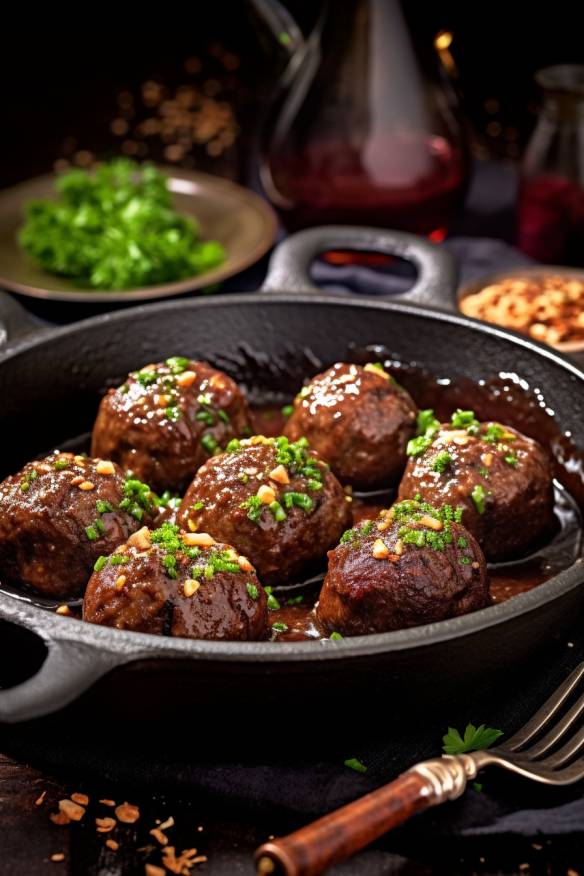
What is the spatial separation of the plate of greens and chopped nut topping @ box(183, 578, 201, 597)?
222 cm

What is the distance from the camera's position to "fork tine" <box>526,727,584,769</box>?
265 cm

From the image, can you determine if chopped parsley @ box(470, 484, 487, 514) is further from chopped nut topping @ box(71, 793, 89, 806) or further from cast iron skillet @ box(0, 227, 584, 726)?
chopped nut topping @ box(71, 793, 89, 806)

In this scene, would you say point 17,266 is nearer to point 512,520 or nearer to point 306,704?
point 512,520

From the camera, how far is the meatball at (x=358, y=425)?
351cm

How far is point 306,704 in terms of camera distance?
8.21ft

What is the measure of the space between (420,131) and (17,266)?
179 cm

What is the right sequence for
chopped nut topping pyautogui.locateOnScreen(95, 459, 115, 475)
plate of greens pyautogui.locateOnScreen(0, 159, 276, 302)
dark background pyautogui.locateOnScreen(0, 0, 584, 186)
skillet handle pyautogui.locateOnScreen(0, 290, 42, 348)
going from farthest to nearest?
dark background pyautogui.locateOnScreen(0, 0, 584, 186), plate of greens pyautogui.locateOnScreen(0, 159, 276, 302), skillet handle pyautogui.locateOnScreen(0, 290, 42, 348), chopped nut topping pyautogui.locateOnScreen(95, 459, 115, 475)

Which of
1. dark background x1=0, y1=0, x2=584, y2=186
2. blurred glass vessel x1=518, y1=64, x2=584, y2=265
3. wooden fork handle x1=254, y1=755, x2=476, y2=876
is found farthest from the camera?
dark background x1=0, y1=0, x2=584, y2=186

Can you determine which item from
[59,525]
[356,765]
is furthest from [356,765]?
[59,525]

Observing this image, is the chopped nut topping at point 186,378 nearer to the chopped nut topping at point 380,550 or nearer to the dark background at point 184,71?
the chopped nut topping at point 380,550

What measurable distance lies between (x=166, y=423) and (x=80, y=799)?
3.73 feet

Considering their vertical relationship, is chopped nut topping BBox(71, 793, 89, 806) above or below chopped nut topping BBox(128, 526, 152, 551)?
below

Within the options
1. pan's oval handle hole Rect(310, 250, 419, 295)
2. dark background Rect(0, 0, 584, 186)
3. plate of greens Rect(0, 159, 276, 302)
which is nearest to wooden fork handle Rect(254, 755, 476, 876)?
plate of greens Rect(0, 159, 276, 302)

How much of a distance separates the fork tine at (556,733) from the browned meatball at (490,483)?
55 cm
